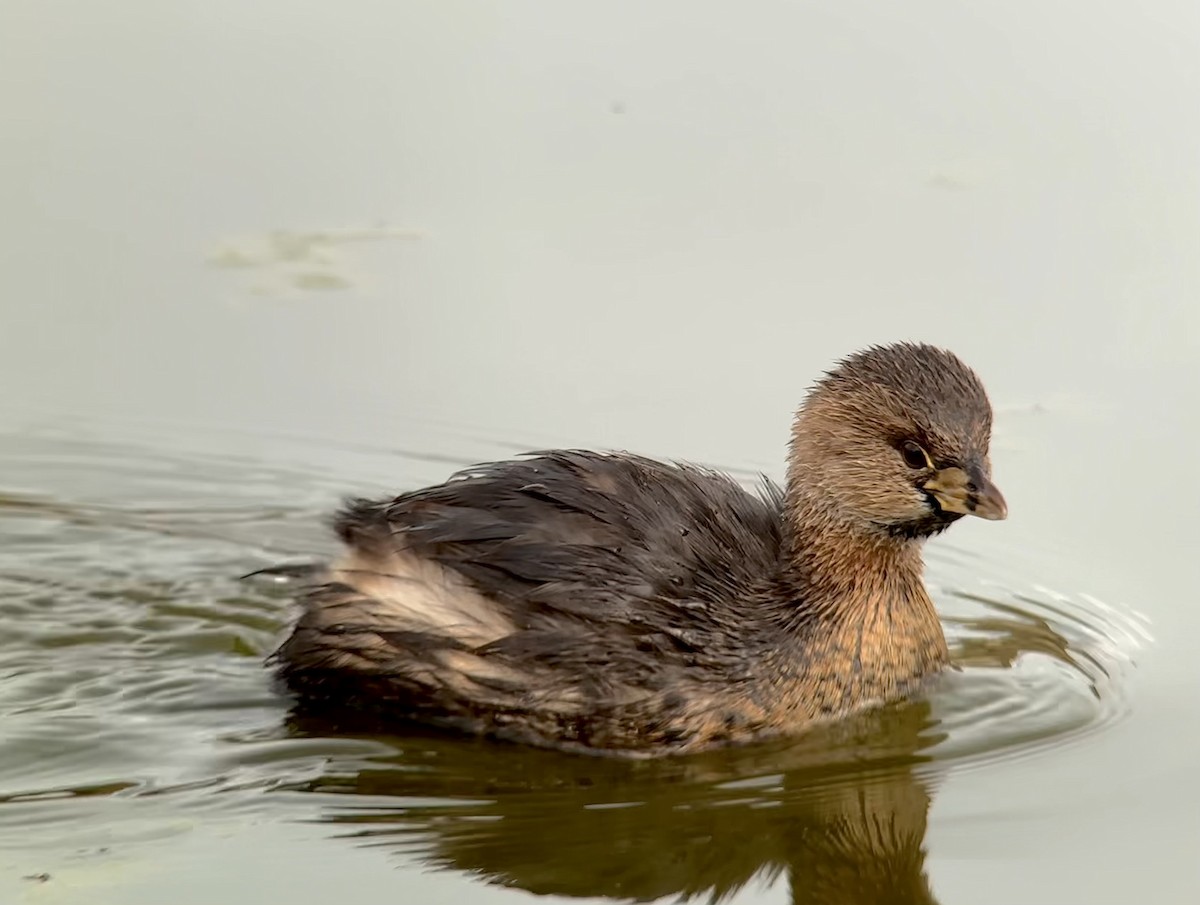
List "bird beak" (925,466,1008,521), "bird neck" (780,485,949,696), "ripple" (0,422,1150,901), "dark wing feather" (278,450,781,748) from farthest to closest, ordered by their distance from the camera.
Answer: "bird neck" (780,485,949,696) < "bird beak" (925,466,1008,521) < "dark wing feather" (278,450,781,748) < "ripple" (0,422,1150,901)

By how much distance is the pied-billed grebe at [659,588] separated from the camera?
7.00 meters

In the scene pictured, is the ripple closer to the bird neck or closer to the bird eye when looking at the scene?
the bird neck

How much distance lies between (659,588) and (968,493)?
42.1 inches

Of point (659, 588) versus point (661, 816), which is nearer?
point (661, 816)

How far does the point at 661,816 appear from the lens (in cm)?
648

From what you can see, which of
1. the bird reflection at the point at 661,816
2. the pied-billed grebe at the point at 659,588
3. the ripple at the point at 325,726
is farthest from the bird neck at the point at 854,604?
the bird reflection at the point at 661,816

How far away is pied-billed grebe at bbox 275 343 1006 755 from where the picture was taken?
7.00 meters

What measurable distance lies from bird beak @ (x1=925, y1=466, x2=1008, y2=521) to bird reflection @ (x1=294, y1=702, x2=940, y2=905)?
2.51 ft

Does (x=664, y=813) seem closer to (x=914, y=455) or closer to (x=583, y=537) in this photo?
(x=583, y=537)

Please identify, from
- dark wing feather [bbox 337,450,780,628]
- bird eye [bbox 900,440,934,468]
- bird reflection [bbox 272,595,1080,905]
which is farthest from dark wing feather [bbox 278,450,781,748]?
bird eye [bbox 900,440,934,468]

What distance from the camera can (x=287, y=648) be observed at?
742 cm

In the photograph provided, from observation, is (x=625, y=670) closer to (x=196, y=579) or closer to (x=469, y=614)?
(x=469, y=614)

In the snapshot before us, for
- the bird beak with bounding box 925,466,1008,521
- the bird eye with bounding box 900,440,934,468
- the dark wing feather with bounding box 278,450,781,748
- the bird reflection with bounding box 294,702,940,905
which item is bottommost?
the bird reflection with bounding box 294,702,940,905

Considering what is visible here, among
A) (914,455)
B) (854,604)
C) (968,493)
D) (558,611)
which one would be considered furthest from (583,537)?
(968,493)
